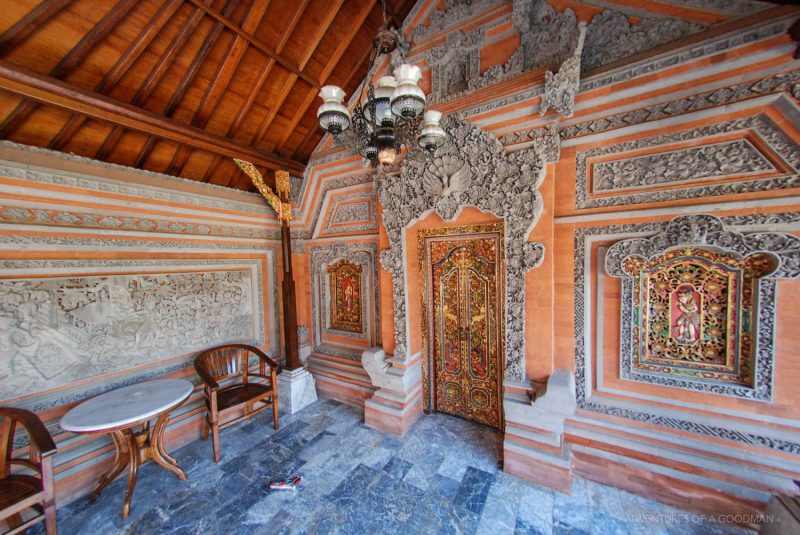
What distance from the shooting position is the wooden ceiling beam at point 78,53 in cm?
191

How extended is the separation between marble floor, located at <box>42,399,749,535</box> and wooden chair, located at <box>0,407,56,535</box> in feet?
1.27

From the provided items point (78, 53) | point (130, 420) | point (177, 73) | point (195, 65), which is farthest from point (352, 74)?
point (130, 420)

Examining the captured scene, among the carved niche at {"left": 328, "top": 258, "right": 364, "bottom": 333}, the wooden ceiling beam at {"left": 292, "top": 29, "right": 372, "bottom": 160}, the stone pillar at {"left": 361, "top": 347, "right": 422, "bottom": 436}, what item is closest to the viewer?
the stone pillar at {"left": 361, "top": 347, "right": 422, "bottom": 436}

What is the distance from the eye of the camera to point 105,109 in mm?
2168

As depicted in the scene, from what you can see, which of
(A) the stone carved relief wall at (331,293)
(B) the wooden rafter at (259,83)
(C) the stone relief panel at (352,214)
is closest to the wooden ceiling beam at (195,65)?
(B) the wooden rafter at (259,83)

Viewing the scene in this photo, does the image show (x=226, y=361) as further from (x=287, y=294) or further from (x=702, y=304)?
(x=702, y=304)

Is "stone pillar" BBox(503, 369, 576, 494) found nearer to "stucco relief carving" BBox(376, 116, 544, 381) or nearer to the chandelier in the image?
"stucco relief carving" BBox(376, 116, 544, 381)

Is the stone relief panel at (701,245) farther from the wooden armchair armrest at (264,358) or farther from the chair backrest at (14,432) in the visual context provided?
the chair backrest at (14,432)

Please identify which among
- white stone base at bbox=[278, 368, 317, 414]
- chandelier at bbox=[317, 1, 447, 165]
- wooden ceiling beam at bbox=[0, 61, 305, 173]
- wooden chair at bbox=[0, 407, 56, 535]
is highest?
wooden ceiling beam at bbox=[0, 61, 305, 173]

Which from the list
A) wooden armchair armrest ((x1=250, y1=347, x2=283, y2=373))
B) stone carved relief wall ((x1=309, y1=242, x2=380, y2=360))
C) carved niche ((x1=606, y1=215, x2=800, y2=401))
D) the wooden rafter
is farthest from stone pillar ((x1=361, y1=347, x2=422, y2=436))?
the wooden rafter

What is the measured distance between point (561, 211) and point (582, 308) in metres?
0.88

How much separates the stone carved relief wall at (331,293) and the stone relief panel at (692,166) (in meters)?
2.44

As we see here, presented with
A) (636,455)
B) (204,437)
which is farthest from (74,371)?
(636,455)

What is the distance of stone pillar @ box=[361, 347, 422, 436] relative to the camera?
114 inches
